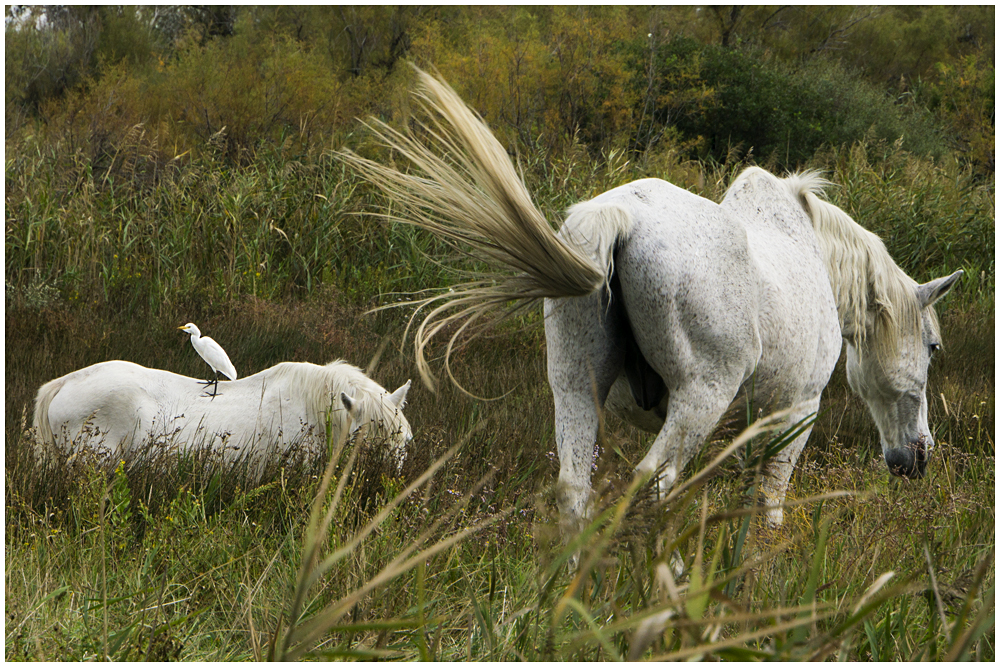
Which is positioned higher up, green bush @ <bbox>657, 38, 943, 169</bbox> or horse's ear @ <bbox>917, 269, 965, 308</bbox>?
horse's ear @ <bbox>917, 269, 965, 308</bbox>

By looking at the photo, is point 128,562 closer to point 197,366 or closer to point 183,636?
point 183,636

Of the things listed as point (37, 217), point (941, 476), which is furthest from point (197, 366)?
point (941, 476)

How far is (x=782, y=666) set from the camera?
117cm

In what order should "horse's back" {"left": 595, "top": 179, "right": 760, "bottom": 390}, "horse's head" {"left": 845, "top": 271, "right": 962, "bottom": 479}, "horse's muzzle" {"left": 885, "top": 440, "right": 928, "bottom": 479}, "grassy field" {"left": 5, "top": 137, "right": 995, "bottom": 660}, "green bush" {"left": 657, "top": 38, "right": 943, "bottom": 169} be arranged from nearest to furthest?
"grassy field" {"left": 5, "top": 137, "right": 995, "bottom": 660}
"horse's back" {"left": 595, "top": 179, "right": 760, "bottom": 390}
"horse's head" {"left": 845, "top": 271, "right": 962, "bottom": 479}
"horse's muzzle" {"left": 885, "top": 440, "right": 928, "bottom": 479}
"green bush" {"left": 657, "top": 38, "right": 943, "bottom": 169}

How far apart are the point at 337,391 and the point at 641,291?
6.47 ft

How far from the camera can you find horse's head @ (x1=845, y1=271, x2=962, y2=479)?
3.61m

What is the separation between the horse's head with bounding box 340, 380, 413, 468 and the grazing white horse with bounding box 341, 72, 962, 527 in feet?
3.90

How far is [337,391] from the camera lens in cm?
383

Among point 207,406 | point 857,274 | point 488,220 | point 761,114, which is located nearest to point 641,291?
point 488,220

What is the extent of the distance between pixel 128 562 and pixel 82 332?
13.4ft

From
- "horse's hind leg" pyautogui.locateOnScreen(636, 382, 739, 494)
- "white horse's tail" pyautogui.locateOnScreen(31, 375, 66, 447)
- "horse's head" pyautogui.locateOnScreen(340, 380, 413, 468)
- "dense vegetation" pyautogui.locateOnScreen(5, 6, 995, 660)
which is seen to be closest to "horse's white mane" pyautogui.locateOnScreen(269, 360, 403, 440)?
"horse's head" pyautogui.locateOnScreen(340, 380, 413, 468)

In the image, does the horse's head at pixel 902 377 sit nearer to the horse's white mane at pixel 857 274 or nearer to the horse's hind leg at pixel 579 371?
the horse's white mane at pixel 857 274

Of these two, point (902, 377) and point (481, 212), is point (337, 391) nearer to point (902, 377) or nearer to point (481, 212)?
point (481, 212)

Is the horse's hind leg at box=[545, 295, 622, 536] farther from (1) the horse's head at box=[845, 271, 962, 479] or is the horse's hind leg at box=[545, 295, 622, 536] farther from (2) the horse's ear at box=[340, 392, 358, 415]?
(1) the horse's head at box=[845, 271, 962, 479]
